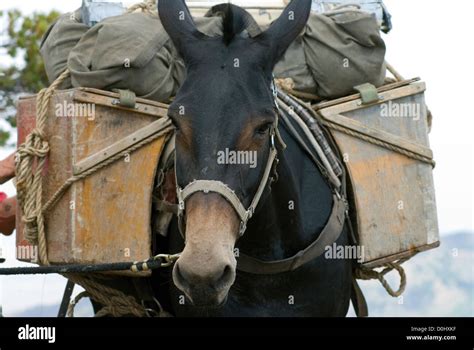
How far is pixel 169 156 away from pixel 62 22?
1.30 m

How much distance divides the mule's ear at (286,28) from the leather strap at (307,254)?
1.05 meters

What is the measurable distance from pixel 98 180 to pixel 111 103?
44 cm

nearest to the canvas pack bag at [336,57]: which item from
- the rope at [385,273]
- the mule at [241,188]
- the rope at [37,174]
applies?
the mule at [241,188]

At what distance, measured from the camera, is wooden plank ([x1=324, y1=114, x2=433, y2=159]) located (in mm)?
6047

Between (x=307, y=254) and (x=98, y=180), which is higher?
(x=98, y=180)

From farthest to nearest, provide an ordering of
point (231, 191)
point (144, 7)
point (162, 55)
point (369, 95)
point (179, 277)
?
1. point (144, 7)
2. point (369, 95)
3. point (162, 55)
4. point (231, 191)
5. point (179, 277)


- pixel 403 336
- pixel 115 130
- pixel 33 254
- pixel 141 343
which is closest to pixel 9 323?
pixel 33 254

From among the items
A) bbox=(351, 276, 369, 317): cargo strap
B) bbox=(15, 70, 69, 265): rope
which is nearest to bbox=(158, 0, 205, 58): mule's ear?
bbox=(15, 70, 69, 265): rope

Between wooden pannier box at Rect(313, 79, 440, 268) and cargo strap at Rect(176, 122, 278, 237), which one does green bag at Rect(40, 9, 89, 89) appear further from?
cargo strap at Rect(176, 122, 278, 237)

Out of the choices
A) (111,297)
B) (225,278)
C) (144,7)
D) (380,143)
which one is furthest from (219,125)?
(144,7)

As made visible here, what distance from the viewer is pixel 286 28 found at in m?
5.06

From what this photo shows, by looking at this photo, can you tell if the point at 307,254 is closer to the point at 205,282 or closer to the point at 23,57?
the point at 205,282

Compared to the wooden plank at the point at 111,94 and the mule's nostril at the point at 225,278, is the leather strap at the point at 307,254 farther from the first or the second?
the wooden plank at the point at 111,94

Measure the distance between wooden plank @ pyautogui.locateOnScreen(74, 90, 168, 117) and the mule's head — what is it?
2.86 feet
